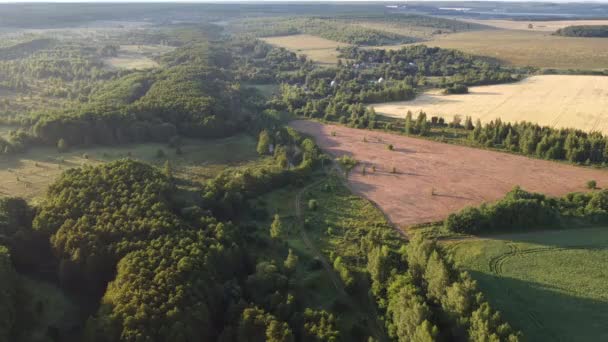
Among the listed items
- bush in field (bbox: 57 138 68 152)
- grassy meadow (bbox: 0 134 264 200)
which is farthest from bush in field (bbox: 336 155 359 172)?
bush in field (bbox: 57 138 68 152)

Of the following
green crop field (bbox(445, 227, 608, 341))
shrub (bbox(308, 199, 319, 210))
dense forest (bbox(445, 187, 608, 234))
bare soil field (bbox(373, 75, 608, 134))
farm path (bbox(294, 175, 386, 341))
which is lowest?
farm path (bbox(294, 175, 386, 341))

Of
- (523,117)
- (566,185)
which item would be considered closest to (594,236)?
(566,185)

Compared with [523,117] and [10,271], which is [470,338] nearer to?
[10,271]

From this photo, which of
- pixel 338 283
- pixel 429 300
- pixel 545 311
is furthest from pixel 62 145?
pixel 545 311

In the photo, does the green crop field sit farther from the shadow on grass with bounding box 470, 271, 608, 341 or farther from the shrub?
the shrub

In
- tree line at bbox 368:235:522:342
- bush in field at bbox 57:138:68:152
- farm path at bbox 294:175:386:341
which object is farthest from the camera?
bush in field at bbox 57:138:68:152

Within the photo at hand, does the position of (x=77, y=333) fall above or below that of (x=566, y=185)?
below

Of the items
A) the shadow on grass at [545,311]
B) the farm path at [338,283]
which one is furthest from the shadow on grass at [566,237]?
the farm path at [338,283]

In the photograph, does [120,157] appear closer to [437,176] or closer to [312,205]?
[312,205]
